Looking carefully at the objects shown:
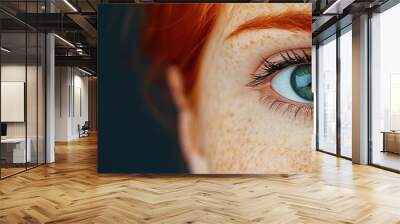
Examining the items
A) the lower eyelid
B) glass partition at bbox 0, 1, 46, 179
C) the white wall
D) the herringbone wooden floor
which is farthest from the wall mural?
the white wall

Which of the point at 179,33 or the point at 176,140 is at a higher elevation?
the point at 179,33

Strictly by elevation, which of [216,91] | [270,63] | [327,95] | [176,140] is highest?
[270,63]

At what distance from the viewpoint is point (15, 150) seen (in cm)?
745

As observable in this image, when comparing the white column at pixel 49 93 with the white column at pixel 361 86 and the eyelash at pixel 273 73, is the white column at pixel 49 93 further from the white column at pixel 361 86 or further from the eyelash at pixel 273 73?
the white column at pixel 361 86

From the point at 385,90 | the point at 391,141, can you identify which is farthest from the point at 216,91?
the point at 391,141

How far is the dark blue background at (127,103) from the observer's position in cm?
657

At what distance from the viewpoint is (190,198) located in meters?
5.00

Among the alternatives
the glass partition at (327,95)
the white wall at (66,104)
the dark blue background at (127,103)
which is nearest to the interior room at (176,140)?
the dark blue background at (127,103)

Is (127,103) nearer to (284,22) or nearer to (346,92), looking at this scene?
(284,22)

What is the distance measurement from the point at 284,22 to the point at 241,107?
1.69 m

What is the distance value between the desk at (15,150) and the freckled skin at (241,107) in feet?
12.3

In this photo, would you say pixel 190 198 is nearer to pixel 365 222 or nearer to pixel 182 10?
pixel 365 222

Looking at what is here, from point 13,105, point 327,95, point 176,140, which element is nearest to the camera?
point 176,140

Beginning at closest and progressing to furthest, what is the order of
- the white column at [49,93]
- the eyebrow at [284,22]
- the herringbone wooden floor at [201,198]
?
1. the herringbone wooden floor at [201,198]
2. the eyebrow at [284,22]
3. the white column at [49,93]
